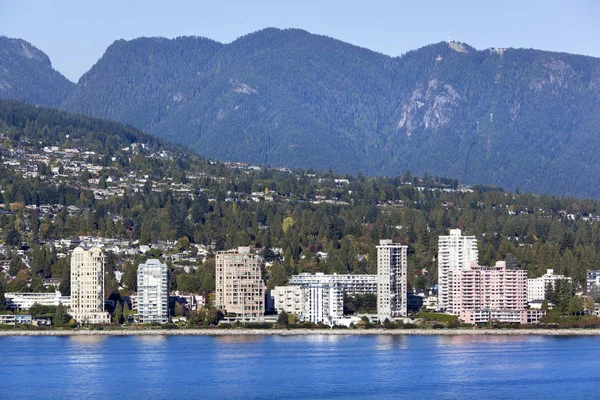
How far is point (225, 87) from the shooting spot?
18525cm

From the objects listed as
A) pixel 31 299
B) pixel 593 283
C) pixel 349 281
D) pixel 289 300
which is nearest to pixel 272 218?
pixel 349 281

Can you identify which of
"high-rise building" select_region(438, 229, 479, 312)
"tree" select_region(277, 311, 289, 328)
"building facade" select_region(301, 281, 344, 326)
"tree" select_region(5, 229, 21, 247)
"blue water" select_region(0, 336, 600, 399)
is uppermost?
"tree" select_region(5, 229, 21, 247)

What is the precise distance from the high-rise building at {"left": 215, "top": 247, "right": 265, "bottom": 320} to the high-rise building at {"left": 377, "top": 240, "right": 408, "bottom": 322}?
5339 millimetres

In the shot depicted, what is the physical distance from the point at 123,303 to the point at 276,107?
99.7 metres

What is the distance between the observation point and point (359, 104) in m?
192

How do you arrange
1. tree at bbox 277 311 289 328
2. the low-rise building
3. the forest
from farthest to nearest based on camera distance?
the forest
the low-rise building
tree at bbox 277 311 289 328

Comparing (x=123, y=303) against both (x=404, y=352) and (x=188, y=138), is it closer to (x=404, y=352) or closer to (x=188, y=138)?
(x=404, y=352)

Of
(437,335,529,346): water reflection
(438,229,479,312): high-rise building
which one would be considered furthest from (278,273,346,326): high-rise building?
(437,335,529,346): water reflection

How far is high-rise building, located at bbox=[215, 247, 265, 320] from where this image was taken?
274ft

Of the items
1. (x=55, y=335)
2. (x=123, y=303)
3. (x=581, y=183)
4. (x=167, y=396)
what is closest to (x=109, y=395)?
(x=167, y=396)

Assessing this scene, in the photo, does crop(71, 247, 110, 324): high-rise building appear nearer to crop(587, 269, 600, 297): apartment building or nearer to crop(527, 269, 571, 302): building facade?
crop(527, 269, 571, 302): building facade

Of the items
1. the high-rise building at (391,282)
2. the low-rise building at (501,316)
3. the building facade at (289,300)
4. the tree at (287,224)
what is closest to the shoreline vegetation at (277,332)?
the low-rise building at (501,316)

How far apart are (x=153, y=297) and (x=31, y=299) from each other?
731 centimetres

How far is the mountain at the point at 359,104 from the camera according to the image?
176m
